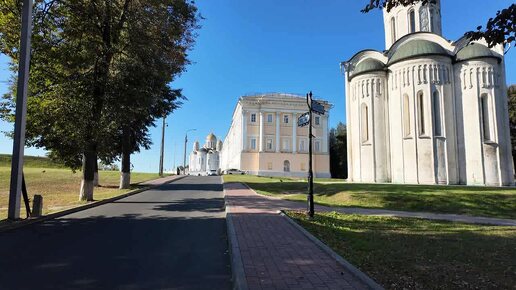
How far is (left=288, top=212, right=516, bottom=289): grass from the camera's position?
613cm

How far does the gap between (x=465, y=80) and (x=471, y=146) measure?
5.77 metres

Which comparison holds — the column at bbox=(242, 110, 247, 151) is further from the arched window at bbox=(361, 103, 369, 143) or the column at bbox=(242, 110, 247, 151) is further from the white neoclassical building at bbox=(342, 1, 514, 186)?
the white neoclassical building at bbox=(342, 1, 514, 186)

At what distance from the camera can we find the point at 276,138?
7850cm

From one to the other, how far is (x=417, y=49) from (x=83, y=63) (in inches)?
1090

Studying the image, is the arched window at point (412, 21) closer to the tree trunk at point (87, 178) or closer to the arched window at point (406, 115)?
the arched window at point (406, 115)

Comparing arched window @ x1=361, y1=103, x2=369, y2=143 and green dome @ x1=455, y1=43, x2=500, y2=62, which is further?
arched window @ x1=361, y1=103, x2=369, y2=143

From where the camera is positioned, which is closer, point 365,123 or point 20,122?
point 20,122

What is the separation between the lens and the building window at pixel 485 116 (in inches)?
1289

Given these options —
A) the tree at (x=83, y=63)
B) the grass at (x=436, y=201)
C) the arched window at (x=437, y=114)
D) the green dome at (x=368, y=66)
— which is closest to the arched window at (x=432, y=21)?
the green dome at (x=368, y=66)

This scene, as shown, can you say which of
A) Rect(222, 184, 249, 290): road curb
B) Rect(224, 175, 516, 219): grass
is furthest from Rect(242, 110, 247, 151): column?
Rect(222, 184, 249, 290): road curb

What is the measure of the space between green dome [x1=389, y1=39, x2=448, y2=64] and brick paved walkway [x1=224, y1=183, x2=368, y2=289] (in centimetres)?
2771

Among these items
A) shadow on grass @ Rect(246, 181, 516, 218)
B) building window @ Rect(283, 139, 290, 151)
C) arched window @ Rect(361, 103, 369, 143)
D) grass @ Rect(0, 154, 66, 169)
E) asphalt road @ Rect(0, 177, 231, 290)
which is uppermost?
building window @ Rect(283, 139, 290, 151)

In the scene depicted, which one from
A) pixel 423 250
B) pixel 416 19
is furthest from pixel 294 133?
pixel 423 250

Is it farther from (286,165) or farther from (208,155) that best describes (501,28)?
(208,155)
